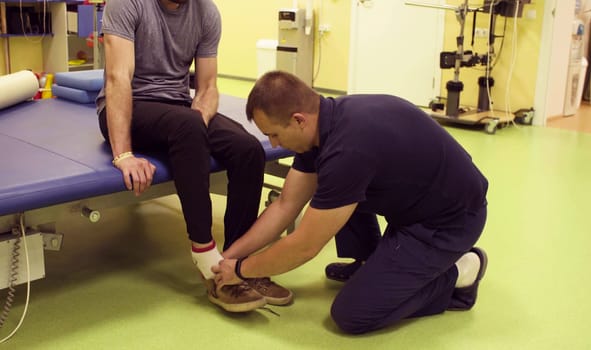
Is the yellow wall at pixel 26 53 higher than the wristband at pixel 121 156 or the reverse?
higher

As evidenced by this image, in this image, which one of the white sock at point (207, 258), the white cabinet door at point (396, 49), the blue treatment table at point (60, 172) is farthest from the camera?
the white cabinet door at point (396, 49)

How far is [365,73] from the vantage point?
6.63 meters

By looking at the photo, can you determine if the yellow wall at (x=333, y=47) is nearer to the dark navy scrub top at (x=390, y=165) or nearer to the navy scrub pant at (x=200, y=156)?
the navy scrub pant at (x=200, y=156)

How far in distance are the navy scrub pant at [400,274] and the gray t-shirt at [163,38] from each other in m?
0.95

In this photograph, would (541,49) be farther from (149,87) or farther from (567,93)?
(149,87)

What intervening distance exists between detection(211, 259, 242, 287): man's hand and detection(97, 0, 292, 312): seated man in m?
0.03

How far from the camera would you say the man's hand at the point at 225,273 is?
2047 mm

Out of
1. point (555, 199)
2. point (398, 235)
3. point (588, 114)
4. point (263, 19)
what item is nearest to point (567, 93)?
point (588, 114)

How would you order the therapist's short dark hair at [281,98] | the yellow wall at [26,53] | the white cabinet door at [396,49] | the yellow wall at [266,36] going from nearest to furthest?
the therapist's short dark hair at [281,98], the yellow wall at [26,53], the white cabinet door at [396,49], the yellow wall at [266,36]

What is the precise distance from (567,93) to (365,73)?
6.09 feet

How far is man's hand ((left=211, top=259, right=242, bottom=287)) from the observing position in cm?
205

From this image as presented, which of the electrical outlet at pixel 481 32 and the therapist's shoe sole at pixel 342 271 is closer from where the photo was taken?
the therapist's shoe sole at pixel 342 271

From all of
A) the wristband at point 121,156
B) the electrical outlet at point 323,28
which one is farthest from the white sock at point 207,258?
the electrical outlet at point 323,28

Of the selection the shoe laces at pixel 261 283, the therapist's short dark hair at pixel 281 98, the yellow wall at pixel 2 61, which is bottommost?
the shoe laces at pixel 261 283
